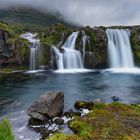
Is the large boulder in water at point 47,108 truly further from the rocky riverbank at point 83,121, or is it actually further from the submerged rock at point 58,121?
the submerged rock at point 58,121

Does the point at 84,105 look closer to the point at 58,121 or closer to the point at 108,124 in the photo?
the point at 58,121

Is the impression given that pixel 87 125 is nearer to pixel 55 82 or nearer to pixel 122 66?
pixel 55 82

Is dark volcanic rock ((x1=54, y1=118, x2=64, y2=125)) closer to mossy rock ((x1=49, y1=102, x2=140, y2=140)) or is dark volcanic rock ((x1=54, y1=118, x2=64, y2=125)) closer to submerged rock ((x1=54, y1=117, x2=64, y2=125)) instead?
submerged rock ((x1=54, y1=117, x2=64, y2=125))

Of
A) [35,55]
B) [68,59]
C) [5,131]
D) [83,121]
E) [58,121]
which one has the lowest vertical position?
[58,121]

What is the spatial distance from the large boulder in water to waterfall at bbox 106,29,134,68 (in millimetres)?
54141

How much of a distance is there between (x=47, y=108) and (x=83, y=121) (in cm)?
477

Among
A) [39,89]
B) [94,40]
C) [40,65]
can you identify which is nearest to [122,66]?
[94,40]

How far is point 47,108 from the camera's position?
27594 mm

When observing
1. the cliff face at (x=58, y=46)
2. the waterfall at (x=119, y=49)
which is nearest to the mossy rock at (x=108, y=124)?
the cliff face at (x=58, y=46)

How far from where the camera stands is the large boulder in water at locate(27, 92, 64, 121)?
2716 centimetres

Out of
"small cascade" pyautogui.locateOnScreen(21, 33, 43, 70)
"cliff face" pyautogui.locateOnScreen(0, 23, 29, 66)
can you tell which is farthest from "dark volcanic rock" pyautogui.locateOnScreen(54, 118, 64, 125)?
"cliff face" pyautogui.locateOnScreen(0, 23, 29, 66)

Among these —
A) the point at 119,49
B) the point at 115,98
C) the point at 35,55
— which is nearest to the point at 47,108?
the point at 115,98

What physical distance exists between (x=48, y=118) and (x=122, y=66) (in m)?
56.9

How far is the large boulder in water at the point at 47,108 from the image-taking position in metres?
27.2
